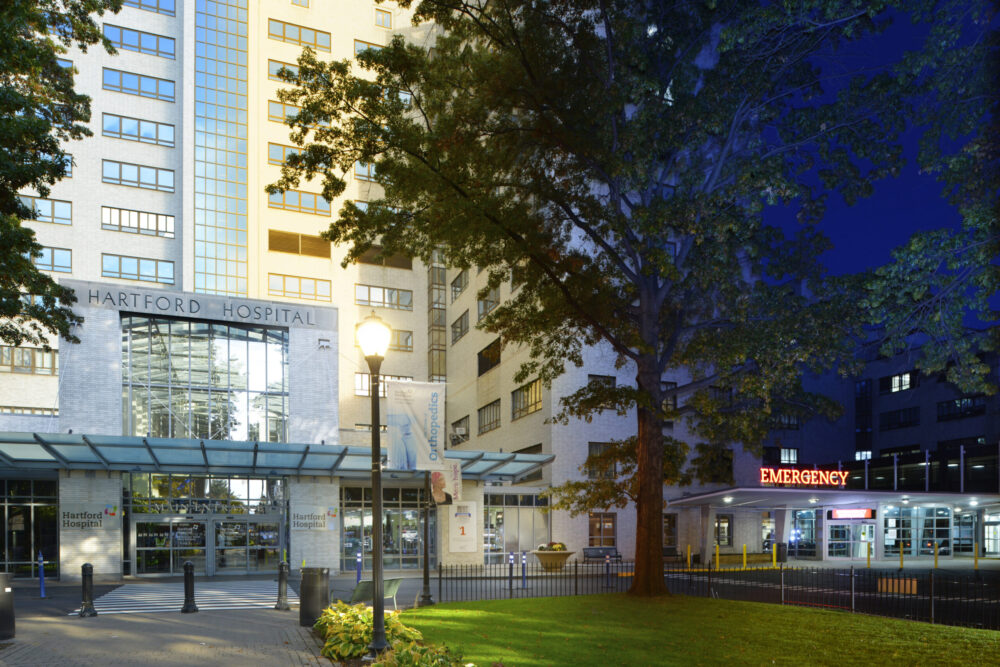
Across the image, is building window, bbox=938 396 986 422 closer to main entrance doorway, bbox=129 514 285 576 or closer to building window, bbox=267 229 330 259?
building window, bbox=267 229 330 259

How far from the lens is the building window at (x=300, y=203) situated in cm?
5222

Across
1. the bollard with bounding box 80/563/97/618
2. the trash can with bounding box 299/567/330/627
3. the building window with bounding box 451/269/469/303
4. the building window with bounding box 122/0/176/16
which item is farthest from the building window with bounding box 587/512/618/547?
the building window with bounding box 122/0/176/16

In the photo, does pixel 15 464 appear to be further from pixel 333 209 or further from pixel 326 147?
pixel 333 209

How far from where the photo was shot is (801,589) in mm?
23781

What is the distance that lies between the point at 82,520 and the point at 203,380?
284 inches

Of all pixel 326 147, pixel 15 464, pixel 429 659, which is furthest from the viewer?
pixel 15 464

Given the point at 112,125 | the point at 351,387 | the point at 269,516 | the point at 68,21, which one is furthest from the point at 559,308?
the point at 112,125

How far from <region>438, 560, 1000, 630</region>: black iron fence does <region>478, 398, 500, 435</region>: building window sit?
1395 centimetres

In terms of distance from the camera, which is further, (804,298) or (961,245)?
(804,298)

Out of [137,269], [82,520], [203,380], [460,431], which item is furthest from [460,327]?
[82,520]

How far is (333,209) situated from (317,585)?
40719 millimetres

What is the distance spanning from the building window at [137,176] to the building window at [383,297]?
14.1 m

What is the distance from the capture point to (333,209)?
53.0 meters

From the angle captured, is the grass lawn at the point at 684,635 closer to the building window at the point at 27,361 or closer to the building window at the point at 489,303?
the building window at the point at 489,303
